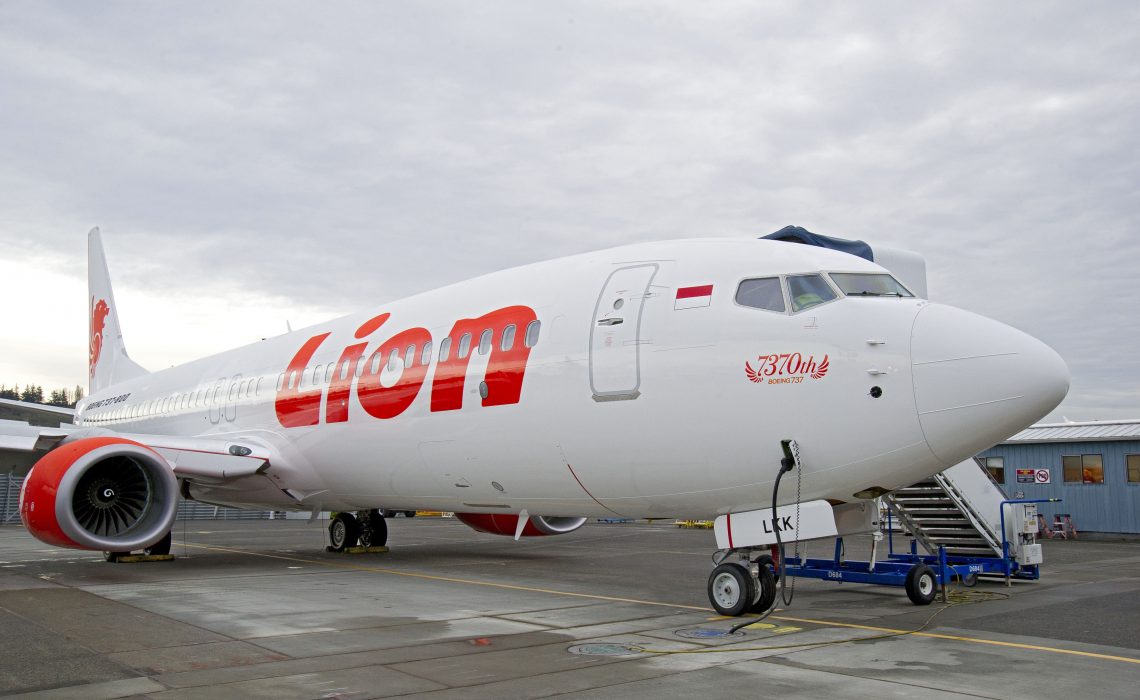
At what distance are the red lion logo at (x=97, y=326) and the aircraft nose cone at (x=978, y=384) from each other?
24.6 metres

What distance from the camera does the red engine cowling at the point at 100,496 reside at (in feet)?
39.5

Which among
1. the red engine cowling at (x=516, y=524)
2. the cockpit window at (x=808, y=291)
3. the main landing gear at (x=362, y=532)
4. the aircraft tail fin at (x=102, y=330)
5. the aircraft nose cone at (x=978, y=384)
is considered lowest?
the main landing gear at (x=362, y=532)

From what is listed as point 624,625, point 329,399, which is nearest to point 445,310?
point 329,399

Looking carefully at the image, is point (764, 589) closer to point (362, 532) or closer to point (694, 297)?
point (694, 297)

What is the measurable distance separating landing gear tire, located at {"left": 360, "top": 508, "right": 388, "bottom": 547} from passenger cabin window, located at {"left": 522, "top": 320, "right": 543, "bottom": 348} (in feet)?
30.0

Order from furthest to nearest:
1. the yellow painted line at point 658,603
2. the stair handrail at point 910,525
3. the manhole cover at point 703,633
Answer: the stair handrail at point 910,525, the manhole cover at point 703,633, the yellow painted line at point 658,603

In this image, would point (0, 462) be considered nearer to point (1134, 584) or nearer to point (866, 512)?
point (866, 512)

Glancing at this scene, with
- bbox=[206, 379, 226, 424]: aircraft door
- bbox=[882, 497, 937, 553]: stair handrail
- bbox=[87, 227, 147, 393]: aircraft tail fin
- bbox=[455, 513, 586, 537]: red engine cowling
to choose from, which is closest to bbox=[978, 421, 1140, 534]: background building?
bbox=[882, 497, 937, 553]: stair handrail

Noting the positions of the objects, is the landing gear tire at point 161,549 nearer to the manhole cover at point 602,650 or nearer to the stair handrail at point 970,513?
the manhole cover at point 602,650

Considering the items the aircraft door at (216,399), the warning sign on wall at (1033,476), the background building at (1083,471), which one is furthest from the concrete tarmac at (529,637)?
the warning sign on wall at (1033,476)

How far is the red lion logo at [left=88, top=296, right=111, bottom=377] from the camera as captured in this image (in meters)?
26.3

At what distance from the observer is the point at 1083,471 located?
2448cm

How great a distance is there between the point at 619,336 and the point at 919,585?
427 centimetres

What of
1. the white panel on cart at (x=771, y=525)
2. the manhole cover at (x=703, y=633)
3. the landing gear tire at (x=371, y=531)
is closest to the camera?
the manhole cover at (x=703, y=633)
